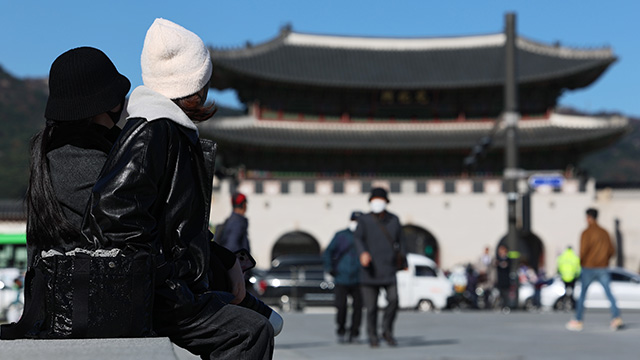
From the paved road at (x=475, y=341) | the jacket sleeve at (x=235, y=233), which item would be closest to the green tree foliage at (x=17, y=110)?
the paved road at (x=475, y=341)

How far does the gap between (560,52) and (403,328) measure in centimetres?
A: 2981

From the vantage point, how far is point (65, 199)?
11.7ft

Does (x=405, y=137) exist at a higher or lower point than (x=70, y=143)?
higher

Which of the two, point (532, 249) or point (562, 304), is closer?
point (562, 304)

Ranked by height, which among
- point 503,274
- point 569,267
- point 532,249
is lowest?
point 503,274

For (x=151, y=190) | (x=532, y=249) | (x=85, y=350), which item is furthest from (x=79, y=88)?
(x=532, y=249)

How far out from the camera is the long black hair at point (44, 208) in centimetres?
354

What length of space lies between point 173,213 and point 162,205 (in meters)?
0.06

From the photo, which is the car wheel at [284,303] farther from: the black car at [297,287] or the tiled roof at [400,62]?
the tiled roof at [400,62]

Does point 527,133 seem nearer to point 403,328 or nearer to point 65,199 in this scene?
point 403,328

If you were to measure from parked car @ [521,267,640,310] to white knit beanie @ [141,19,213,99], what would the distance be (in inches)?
934

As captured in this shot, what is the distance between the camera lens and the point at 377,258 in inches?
433

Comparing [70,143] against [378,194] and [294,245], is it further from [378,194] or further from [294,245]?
[294,245]

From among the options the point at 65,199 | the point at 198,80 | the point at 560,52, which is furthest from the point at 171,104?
the point at 560,52
